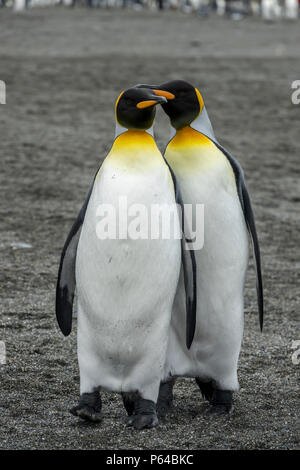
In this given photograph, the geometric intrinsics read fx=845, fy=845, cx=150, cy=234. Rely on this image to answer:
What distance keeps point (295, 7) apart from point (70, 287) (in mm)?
24770

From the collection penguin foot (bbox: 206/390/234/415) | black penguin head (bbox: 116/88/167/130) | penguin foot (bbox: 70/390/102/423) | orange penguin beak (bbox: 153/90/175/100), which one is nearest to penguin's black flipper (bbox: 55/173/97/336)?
penguin foot (bbox: 70/390/102/423)

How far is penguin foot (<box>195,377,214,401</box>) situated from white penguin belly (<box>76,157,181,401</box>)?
1.14ft

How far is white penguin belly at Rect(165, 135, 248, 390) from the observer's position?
3170 millimetres

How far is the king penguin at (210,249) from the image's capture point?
3172 millimetres

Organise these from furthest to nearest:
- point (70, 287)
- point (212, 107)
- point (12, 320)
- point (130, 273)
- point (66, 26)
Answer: point (66, 26) → point (212, 107) → point (12, 320) → point (70, 287) → point (130, 273)

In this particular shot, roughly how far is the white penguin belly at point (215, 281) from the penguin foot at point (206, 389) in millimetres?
85

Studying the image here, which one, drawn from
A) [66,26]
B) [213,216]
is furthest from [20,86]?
[213,216]

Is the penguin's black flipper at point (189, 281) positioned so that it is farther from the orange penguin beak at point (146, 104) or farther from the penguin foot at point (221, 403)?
the penguin foot at point (221, 403)

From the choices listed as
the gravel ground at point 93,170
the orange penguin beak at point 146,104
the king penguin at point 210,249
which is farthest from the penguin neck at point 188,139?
the gravel ground at point 93,170

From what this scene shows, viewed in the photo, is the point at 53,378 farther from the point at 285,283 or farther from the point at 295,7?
the point at 295,7

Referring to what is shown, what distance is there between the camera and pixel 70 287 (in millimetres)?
3297

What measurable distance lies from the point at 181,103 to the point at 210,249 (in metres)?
0.56

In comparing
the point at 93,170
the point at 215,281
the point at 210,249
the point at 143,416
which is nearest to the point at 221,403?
the point at 143,416

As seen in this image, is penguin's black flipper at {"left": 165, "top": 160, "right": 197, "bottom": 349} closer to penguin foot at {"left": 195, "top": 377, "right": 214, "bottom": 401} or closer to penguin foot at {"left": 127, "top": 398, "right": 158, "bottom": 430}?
penguin foot at {"left": 127, "top": 398, "right": 158, "bottom": 430}
